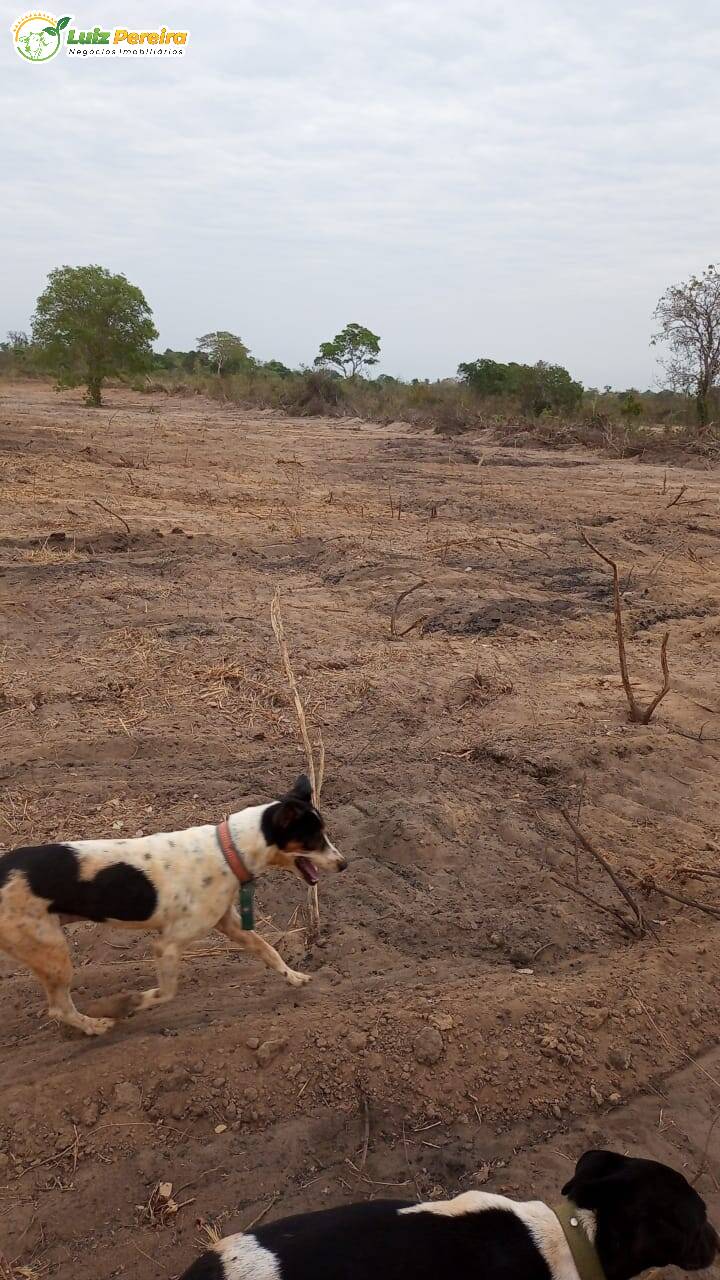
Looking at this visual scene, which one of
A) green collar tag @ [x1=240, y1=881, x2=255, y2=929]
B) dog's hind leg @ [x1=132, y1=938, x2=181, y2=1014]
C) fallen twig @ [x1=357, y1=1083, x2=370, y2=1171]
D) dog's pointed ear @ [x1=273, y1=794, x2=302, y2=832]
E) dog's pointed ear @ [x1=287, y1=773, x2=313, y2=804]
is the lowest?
fallen twig @ [x1=357, y1=1083, x2=370, y2=1171]

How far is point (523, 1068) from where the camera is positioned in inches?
115

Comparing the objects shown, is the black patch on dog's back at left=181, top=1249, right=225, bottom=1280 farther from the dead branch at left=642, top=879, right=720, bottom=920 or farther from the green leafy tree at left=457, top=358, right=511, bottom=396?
the green leafy tree at left=457, top=358, right=511, bottom=396

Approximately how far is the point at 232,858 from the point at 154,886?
321 millimetres

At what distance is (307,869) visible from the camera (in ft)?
10.9

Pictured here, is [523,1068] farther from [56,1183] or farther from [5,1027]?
[5,1027]

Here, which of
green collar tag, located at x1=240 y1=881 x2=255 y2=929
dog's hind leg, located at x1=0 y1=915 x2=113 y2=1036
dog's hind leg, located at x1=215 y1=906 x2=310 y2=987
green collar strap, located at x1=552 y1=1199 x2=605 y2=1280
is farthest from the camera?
dog's hind leg, located at x1=215 y1=906 x2=310 y2=987

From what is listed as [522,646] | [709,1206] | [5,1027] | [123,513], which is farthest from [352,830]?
[123,513]

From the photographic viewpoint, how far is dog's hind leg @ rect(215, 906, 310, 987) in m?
3.24

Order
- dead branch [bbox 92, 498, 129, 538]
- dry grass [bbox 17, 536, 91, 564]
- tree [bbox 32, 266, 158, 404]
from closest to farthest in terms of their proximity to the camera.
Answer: dry grass [bbox 17, 536, 91, 564]
dead branch [bbox 92, 498, 129, 538]
tree [bbox 32, 266, 158, 404]

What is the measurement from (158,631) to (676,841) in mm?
4388

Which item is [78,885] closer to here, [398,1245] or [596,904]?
[398,1245]

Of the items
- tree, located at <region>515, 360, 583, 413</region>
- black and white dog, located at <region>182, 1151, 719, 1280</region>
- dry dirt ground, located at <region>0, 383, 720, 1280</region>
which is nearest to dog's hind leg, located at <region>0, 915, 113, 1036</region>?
dry dirt ground, located at <region>0, 383, 720, 1280</region>

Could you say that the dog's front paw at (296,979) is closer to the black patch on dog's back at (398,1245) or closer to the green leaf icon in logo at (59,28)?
the black patch on dog's back at (398,1245)

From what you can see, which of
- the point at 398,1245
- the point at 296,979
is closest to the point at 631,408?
the point at 296,979
